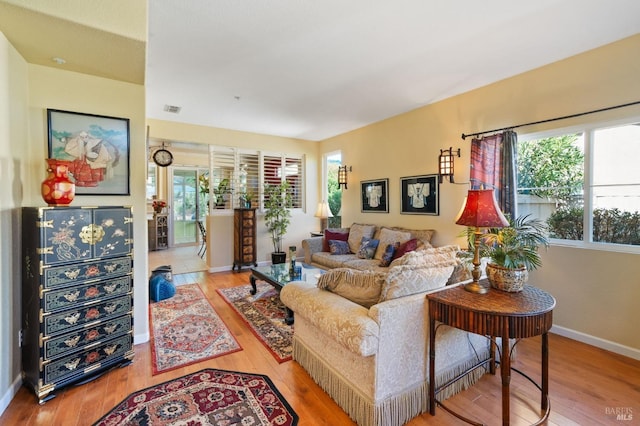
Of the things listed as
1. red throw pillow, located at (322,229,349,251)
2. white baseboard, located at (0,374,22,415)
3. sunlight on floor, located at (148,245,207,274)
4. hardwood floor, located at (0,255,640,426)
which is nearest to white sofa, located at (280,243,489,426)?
hardwood floor, located at (0,255,640,426)

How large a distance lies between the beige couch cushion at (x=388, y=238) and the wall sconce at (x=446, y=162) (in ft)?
3.33

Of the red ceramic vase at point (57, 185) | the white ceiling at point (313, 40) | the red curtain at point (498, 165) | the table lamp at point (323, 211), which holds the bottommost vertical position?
the table lamp at point (323, 211)

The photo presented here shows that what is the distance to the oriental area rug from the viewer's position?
2744 millimetres

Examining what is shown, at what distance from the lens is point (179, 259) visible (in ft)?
22.6

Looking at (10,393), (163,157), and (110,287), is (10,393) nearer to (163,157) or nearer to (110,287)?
(110,287)

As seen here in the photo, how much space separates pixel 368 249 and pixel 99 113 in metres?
3.78

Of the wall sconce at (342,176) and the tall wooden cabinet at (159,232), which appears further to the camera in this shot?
the tall wooden cabinet at (159,232)

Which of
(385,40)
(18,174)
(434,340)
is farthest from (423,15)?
(18,174)

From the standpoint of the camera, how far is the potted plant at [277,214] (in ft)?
19.4

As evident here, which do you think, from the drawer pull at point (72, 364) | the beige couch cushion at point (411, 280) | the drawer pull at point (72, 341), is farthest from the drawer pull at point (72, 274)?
the beige couch cushion at point (411, 280)

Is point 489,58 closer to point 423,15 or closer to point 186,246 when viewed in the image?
point 423,15

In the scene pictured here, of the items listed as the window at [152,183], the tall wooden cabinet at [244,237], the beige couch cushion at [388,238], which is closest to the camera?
the beige couch cushion at [388,238]

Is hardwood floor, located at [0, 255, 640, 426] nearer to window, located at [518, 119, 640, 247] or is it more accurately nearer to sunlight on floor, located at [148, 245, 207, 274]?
window, located at [518, 119, 640, 247]

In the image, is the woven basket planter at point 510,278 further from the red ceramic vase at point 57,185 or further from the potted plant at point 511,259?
the red ceramic vase at point 57,185
